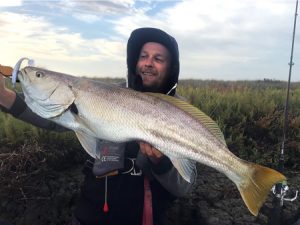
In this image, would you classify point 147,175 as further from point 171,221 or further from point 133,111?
point 171,221

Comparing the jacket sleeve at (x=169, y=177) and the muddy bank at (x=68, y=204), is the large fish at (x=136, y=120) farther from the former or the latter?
the muddy bank at (x=68, y=204)

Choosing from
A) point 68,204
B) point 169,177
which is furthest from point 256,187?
point 68,204

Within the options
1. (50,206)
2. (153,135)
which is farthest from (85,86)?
(50,206)

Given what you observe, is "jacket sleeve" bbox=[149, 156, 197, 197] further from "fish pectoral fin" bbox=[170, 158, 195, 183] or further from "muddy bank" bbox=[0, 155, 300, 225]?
"muddy bank" bbox=[0, 155, 300, 225]

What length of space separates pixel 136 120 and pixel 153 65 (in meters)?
1.68

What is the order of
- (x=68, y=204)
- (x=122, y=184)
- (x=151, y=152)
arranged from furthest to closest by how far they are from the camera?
1. (x=68, y=204)
2. (x=122, y=184)
3. (x=151, y=152)

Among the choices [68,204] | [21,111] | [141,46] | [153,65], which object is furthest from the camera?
[68,204]

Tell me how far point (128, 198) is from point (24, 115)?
1.41 meters

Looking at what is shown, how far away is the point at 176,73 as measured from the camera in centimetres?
522

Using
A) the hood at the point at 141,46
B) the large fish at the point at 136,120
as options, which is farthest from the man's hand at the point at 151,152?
the hood at the point at 141,46

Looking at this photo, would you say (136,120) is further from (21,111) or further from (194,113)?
(21,111)

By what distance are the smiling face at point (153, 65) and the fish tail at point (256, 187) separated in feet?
6.04

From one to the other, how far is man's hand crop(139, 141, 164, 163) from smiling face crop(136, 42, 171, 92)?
4.15 feet

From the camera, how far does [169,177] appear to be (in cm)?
432
